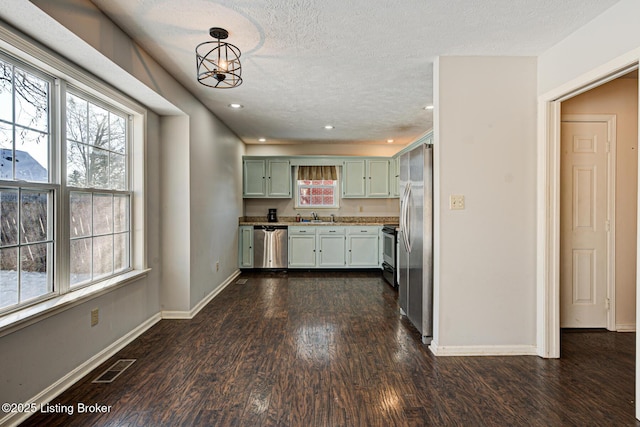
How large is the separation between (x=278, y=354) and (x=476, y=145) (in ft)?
7.58

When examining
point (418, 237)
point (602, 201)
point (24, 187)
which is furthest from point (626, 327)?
point (24, 187)

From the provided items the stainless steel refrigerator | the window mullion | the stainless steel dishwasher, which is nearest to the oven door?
the stainless steel refrigerator

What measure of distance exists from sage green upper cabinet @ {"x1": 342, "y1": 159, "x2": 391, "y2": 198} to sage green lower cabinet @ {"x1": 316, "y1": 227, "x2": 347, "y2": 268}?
86cm

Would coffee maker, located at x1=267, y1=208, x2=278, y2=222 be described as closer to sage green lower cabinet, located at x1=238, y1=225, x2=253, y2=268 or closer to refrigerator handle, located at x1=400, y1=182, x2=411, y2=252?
sage green lower cabinet, located at x1=238, y1=225, x2=253, y2=268

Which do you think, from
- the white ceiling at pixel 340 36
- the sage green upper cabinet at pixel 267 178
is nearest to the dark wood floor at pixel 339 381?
the white ceiling at pixel 340 36

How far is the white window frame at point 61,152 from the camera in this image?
73.7 inches

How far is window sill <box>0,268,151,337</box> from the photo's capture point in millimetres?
1803

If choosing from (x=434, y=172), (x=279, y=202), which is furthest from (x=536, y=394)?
(x=279, y=202)

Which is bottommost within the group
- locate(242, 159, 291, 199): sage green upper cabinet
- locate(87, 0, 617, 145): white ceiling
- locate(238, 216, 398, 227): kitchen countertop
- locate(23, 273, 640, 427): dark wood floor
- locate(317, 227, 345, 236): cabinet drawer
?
locate(23, 273, 640, 427): dark wood floor

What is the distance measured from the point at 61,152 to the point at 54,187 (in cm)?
24

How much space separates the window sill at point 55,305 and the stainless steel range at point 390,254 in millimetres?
3437

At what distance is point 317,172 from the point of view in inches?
265

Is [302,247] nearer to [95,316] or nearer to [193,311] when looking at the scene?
[193,311]

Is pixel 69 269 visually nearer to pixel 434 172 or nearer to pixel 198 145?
pixel 198 145
